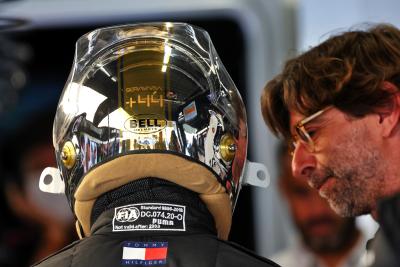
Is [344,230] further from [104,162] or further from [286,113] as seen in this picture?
[104,162]

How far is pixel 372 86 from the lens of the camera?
272 centimetres

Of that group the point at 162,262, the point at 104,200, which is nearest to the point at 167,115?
the point at 104,200

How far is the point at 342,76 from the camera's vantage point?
108 inches

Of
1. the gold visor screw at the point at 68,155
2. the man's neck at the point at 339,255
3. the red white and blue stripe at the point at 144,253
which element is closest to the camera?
the red white and blue stripe at the point at 144,253

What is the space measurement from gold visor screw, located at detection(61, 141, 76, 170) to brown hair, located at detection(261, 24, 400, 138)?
0.89 m

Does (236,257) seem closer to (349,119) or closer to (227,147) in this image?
(227,147)

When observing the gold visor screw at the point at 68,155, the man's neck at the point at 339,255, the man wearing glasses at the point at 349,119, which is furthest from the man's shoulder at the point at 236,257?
the man's neck at the point at 339,255

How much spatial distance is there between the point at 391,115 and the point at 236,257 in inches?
38.6

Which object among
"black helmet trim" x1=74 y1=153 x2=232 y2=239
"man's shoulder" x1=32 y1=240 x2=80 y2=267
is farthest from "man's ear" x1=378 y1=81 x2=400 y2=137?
"man's shoulder" x1=32 y1=240 x2=80 y2=267

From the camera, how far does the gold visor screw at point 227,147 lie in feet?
7.06

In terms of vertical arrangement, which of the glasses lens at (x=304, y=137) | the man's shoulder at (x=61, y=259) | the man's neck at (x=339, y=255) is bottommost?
the man's neck at (x=339, y=255)

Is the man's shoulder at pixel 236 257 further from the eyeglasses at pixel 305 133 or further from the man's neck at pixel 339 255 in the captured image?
the man's neck at pixel 339 255

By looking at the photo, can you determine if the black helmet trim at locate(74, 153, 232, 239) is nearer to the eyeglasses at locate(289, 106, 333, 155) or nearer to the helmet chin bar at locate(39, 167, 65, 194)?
the helmet chin bar at locate(39, 167, 65, 194)

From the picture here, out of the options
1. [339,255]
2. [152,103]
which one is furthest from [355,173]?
[339,255]
